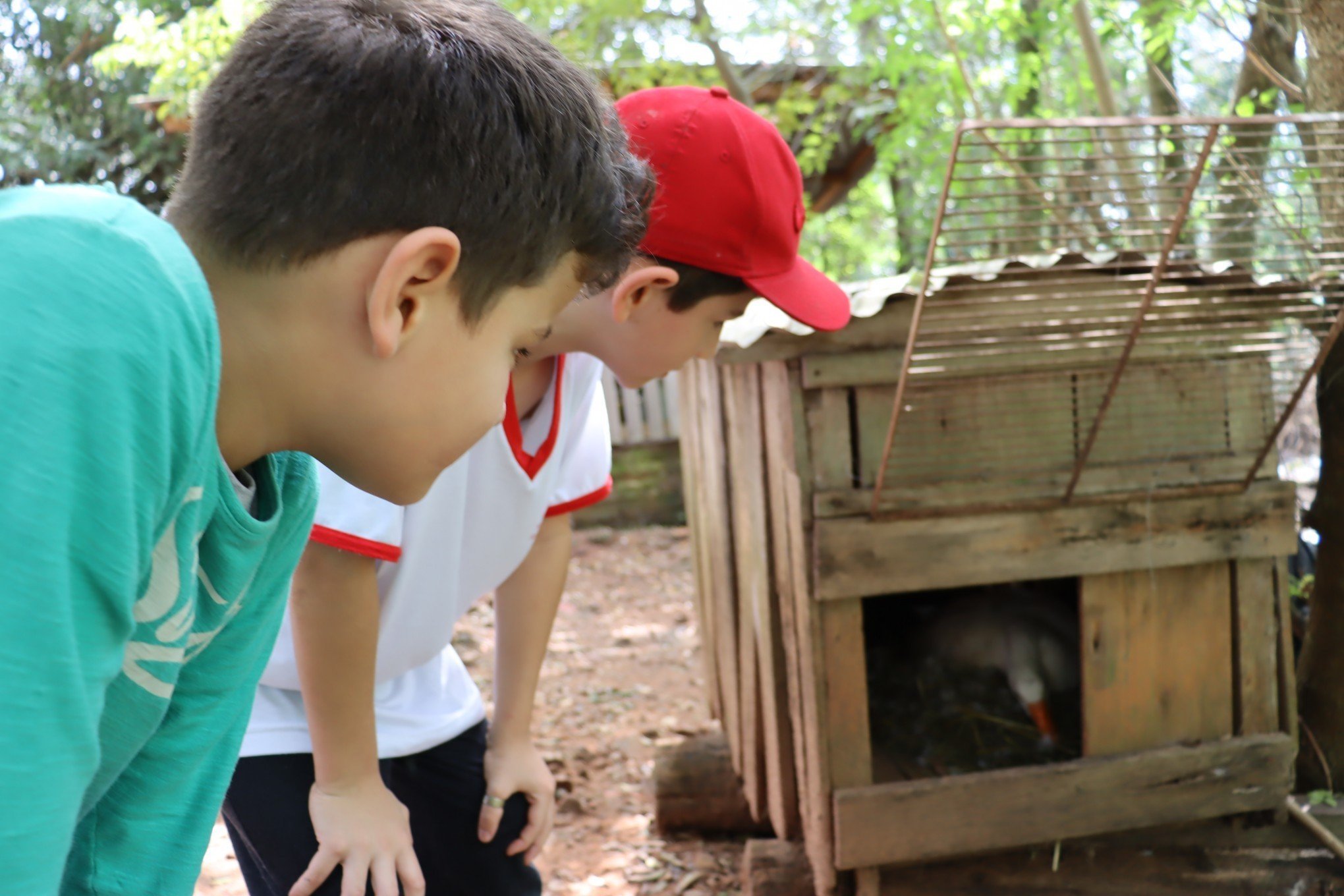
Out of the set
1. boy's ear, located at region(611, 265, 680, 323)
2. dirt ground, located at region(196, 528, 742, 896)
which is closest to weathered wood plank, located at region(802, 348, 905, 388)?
boy's ear, located at region(611, 265, 680, 323)

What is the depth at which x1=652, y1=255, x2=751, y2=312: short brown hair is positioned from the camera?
1.83 m

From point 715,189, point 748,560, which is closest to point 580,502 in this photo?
point 715,189

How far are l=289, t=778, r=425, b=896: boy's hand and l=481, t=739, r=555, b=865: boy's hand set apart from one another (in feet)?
1.04

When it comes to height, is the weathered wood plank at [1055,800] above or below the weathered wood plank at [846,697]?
below

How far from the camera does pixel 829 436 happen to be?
2.46 m

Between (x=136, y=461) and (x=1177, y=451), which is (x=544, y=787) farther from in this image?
(x=1177, y=451)

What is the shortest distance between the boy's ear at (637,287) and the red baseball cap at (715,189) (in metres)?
0.07

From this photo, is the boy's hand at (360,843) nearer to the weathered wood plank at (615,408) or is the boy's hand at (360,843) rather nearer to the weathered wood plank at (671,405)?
the weathered wood plank at (615,408)

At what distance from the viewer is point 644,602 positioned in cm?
688

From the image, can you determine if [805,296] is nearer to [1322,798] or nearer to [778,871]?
[778,871]

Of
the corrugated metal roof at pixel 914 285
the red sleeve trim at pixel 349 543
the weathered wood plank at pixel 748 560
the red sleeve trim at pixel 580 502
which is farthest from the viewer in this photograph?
the weathered wood plank at pixel 748 560

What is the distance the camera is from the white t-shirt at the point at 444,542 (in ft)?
5.09

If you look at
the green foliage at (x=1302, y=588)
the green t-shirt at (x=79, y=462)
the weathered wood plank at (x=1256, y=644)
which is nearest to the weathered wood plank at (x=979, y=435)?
the weathered wood plank at (x=1256, y=644)

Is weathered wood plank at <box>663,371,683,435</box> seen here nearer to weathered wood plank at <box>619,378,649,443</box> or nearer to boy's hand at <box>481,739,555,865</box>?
weathered wood plank at <box>619,378,649,443</box>
